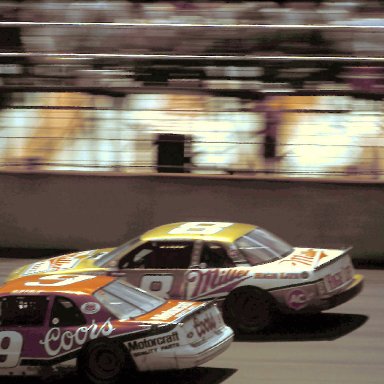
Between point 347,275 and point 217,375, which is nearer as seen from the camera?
point 217,375

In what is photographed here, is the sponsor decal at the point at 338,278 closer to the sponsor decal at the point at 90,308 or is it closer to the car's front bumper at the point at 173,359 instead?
the car's front bumper at the point at 173,359

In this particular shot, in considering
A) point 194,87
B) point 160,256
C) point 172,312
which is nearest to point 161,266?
point 160,256

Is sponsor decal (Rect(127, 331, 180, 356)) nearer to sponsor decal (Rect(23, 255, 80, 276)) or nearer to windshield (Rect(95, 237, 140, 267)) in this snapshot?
windshield (Rect(95, 237, 140, 267))

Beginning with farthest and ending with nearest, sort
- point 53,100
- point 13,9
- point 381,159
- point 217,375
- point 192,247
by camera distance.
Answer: point 13,9 → point 53,100 → point 381,159 → point 192,247 → point 217,375

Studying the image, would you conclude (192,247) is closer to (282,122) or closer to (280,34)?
(282,122)

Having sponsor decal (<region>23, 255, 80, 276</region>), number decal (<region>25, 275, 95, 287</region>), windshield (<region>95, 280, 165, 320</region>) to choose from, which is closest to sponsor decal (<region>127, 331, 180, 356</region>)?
windshield (<region>95, 280, 165, 320</region>)

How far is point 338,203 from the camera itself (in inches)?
680

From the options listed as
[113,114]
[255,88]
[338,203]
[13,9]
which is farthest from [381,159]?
[13,9]

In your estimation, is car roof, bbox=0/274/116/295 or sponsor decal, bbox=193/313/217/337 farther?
car roof, bbox=0/274/116/295

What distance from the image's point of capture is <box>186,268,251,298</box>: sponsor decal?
1180cm

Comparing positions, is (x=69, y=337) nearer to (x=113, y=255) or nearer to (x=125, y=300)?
(x=125, y=300)

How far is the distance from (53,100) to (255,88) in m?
3.42

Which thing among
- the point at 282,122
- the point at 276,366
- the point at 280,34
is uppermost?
the point at 280,34

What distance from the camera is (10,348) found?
920 cm
